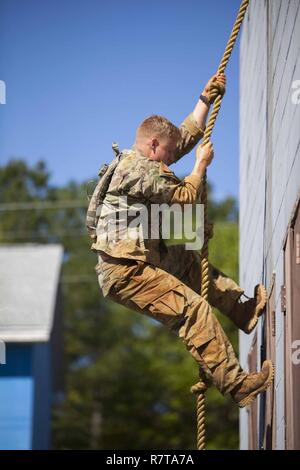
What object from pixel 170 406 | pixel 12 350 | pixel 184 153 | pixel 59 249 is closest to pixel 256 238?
→ pixel 184 153

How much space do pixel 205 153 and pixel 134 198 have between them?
508 mm

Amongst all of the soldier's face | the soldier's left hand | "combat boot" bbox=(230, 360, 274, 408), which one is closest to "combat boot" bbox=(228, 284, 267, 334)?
"combat boot" bbox=(230, 360, 274, 408)

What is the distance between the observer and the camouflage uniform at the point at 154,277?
19.5 ft

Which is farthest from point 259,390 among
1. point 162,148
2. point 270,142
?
point 270,142

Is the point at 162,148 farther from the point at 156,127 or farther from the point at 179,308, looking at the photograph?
the point at 179,308

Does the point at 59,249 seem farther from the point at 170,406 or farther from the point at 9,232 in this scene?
the point at 9,232

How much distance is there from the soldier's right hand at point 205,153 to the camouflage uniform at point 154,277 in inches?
4.1

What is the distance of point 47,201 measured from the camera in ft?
156

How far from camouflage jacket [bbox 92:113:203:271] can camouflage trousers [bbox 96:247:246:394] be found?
0.11 m
